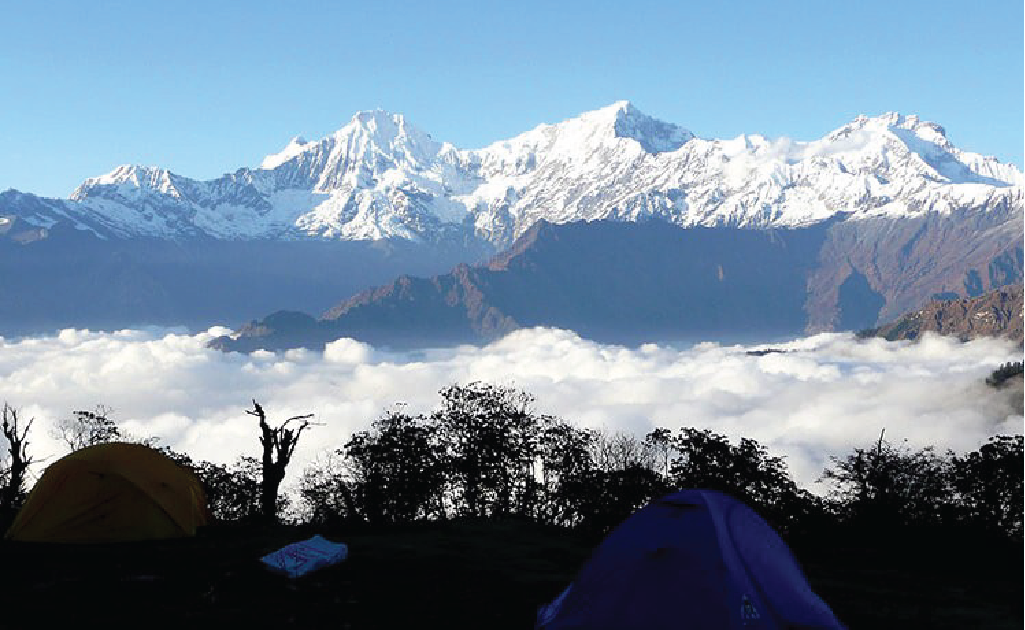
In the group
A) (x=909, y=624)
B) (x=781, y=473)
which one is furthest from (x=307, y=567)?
(x=781, y=473)

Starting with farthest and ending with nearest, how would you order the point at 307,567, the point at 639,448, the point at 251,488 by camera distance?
the point at 639,448 < the point at 251,488 < the point at 307,567

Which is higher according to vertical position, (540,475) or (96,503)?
(540,475)

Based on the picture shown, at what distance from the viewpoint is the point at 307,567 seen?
2688cm

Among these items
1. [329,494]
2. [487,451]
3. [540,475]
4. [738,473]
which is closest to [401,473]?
[487,451]

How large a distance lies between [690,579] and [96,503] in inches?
920

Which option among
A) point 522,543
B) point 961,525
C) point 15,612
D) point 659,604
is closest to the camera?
point 659,604

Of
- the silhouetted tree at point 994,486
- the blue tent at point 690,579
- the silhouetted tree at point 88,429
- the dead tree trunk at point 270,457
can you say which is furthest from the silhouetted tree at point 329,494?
the blue tent at point 690,579

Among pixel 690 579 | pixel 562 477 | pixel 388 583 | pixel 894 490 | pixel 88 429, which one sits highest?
pixel 88 429

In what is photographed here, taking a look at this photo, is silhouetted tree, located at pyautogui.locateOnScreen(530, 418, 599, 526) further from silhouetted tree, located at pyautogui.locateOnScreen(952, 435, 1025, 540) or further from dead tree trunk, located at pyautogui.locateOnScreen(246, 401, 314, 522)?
silhouetted tree, located at pyautogui.locateOnScreen(952, 435, 1025, 540)

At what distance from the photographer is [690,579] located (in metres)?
20.0

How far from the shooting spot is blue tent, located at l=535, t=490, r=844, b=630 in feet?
64.4

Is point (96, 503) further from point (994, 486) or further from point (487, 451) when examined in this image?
point (994, 486)

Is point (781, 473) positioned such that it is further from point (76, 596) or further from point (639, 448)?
point (76, 596)

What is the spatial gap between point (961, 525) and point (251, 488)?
52678mm
